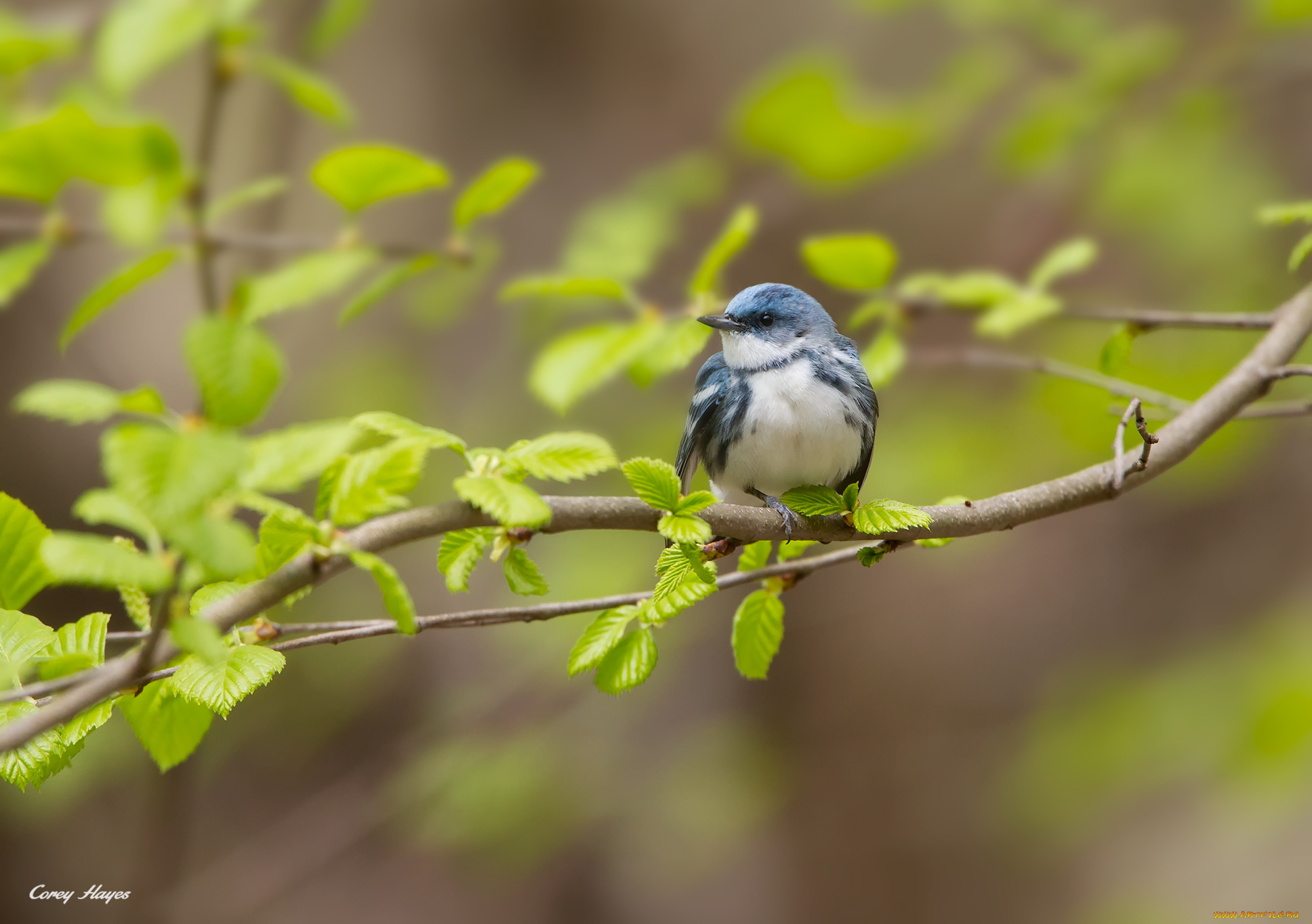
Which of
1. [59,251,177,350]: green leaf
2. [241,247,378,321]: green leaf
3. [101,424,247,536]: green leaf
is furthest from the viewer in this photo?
[241,247,378,321]: green leaf

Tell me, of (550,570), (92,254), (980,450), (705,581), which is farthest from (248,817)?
(705,581)

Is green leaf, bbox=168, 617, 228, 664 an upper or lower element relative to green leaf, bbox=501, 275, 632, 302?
lower

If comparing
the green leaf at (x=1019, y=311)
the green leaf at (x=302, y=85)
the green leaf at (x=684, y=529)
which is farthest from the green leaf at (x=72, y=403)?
the green leaf at (x=1019, y=311)

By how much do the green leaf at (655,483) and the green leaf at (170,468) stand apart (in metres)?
0.39

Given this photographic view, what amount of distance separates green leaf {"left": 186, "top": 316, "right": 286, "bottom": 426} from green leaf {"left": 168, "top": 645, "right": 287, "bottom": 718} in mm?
293

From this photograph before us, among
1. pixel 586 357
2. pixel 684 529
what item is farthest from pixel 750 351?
pixel 684 529

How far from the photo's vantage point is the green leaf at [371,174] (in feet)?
4.72

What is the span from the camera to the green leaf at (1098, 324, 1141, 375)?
63.8 inches

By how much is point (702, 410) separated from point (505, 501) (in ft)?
3.77

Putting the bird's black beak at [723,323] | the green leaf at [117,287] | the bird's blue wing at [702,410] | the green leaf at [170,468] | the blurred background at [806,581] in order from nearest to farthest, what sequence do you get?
1. the green leaf at [170,468]
2. the green leaf at [117,287]
3. the bird's black beak at [723,323]
4. the bird's blue wing at [702,410]
5. the blurred background at [806,581]

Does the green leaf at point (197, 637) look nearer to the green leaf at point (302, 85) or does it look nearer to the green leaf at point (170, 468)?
the green leaf at point (170, 468)

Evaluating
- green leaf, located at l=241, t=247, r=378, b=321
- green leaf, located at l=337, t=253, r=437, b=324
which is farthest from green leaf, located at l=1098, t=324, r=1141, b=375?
green leaf, located at l=241, t=247, r=378, b=321

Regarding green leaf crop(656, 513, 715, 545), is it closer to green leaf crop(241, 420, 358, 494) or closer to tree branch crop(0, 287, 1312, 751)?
tree branch crop(0, 287, 1312, 751)

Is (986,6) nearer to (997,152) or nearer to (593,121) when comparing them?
(997,152)
